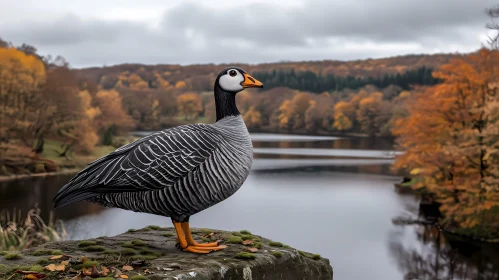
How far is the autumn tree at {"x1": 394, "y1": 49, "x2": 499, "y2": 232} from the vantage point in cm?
2302

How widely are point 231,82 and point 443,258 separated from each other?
18271 mm

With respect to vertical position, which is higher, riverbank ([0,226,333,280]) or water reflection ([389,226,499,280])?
riverbank ([0,226,333,280])

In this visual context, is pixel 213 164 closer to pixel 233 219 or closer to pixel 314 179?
→ pixel 233 219

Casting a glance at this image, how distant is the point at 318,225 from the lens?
26.2m

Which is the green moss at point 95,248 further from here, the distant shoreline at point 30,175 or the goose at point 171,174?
the distant shoreline at point 30,175

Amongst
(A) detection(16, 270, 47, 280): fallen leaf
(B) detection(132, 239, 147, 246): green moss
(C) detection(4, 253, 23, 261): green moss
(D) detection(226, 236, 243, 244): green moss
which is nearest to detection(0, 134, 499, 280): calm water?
(D) detection(226, 236, 243, 244): green moss

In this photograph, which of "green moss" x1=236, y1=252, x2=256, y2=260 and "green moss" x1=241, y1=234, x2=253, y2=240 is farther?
"green moss" x1=241, y1=234, x2=253, y2=240

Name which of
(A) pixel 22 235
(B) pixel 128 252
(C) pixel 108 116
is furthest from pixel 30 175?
(B) pixel 128 252

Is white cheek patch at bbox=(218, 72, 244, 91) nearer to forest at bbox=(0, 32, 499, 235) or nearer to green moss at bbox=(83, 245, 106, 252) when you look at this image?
green moss at bbox=(83, 245, 106, 252)

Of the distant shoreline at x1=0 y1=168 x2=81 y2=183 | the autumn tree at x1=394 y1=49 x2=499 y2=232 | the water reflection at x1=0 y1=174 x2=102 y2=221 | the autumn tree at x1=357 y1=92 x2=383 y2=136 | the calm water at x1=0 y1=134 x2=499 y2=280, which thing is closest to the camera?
the calm water at x1=0 y1=134 x2=499 y2=280

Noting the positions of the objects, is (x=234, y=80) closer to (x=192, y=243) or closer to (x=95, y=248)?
(x=192, y=243)

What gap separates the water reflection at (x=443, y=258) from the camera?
1953 centimetres

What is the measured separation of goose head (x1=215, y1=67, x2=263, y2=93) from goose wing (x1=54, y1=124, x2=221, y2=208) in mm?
724

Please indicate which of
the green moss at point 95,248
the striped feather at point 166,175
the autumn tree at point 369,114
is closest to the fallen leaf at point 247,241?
the striped feather at point 166,175
